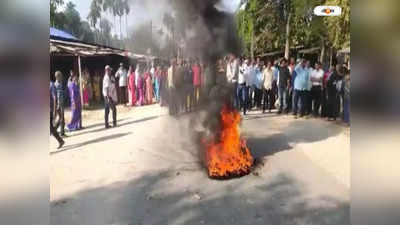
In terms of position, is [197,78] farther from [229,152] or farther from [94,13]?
[94,13]

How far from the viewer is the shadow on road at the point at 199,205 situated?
261 cm

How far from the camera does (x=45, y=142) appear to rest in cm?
252

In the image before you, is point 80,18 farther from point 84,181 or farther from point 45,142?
point 84,181

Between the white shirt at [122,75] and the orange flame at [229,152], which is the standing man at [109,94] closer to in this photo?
the white shirt at [122,75]

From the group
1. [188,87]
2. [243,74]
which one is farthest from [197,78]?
[243,74]

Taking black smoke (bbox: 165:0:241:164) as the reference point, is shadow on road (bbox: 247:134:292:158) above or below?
below

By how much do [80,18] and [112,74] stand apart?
0.39 meters

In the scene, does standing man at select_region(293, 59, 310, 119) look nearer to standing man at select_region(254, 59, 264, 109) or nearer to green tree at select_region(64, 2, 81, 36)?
standing man at select_region(254, 59, 264, 109)

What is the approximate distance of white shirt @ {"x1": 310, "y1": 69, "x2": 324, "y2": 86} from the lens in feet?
9.04

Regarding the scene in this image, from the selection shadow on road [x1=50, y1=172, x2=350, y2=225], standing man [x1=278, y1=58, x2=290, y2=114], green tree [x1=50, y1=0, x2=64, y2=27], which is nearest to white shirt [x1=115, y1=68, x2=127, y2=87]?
green tree [x1=50, y1=0, x2=64, y2=27]

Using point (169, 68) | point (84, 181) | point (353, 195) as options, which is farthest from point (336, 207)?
point (84, 181)

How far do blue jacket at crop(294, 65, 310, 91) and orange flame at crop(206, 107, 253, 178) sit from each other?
0.47 meters

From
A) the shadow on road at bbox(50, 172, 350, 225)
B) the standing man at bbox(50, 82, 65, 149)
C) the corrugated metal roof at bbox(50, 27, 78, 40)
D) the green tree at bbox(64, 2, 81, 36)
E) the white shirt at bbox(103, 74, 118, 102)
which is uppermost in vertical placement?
the green tree at bbox(64, 2, 81, 36)

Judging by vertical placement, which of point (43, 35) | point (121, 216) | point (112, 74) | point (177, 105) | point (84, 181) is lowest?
point (121, 216)
